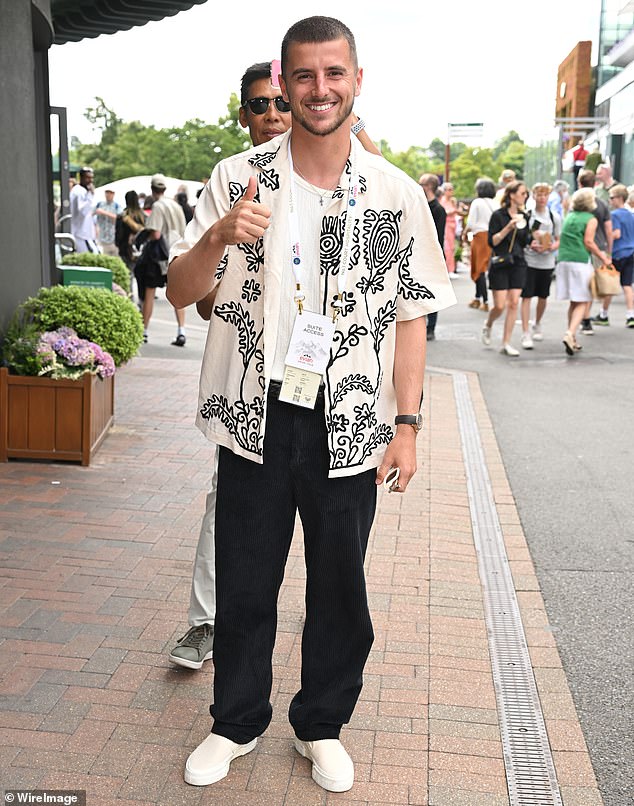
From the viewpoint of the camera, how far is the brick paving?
3.27 meters

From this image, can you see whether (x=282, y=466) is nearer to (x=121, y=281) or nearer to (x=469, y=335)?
(x=121, y=281)

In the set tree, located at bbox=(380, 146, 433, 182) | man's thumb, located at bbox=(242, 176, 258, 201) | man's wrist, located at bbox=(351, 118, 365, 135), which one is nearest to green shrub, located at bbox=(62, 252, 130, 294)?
man's wrist, located at bbox=(351, 118, 365, 135)

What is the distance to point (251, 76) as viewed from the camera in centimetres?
368

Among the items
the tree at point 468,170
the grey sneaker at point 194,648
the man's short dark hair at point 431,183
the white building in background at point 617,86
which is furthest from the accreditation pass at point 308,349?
the tree at point 468,170

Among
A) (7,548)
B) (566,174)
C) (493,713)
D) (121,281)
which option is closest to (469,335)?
(121,281)

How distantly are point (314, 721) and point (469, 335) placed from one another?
11512mm

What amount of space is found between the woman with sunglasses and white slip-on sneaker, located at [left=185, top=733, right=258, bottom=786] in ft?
30.5

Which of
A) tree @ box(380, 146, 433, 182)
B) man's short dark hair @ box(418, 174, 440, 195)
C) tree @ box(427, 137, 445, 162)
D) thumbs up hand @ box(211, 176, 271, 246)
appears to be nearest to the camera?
thumbs up hand @ box(211, 176, 271, 246)

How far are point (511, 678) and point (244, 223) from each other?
222 cm

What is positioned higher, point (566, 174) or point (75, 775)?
point (566, 174)

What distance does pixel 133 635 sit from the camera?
426cm

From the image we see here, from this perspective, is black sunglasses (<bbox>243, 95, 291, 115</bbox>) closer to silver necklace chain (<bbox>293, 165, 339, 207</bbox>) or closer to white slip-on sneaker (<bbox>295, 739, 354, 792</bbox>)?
silver necklace chain (<bbox>293, 165, 339, 207</bbox>)

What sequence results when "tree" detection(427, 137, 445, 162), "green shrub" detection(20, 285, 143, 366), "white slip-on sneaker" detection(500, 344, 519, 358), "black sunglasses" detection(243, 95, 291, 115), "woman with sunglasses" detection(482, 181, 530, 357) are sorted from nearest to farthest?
"black sunglasses" detection(243, 95, 291, 115)
"green shrub" detection(20, 285, 143, 366)
"woman with sunglasses" detection(482, 181, 530, 357)
"white slip-on sneaker" detection(500, 344, 519, 358)
"tree" detection(427, 137, 445, 162)

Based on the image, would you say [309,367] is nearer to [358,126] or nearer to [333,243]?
[333,243]
